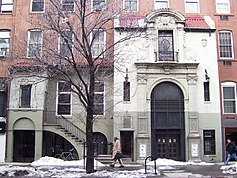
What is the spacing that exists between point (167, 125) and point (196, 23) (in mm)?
8272

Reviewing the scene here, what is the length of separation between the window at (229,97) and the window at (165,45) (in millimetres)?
4943

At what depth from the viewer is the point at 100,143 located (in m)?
26.0

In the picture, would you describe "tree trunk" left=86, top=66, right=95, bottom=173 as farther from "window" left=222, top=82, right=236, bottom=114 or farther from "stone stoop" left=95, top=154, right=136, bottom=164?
"window" left=222, top=82, right=236, bottom=114

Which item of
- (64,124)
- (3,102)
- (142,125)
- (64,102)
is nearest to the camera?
(142,125)

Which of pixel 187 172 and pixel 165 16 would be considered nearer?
pixel 187 172

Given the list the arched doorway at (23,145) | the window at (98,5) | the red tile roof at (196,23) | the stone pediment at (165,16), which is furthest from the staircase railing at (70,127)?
the red tile roof at (196,23)

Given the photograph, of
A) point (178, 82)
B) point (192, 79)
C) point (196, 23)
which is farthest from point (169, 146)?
point (196, 23)

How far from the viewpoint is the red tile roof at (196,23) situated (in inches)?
1033

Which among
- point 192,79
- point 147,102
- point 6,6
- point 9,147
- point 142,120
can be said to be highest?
point 6,6

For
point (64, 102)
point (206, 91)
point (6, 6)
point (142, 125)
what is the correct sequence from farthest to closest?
point (6, 6), point (64, 102), point (206, 91), point (142, 125)

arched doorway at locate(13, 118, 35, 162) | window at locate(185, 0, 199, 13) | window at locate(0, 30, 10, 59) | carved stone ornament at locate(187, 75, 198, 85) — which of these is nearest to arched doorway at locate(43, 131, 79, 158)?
arched doorway at locate(13, 118, 35, 162)

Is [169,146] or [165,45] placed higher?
[165,45]

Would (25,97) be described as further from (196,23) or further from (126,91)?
(196,23)

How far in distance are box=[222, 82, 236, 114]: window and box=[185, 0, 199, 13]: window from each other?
6.73 meters
